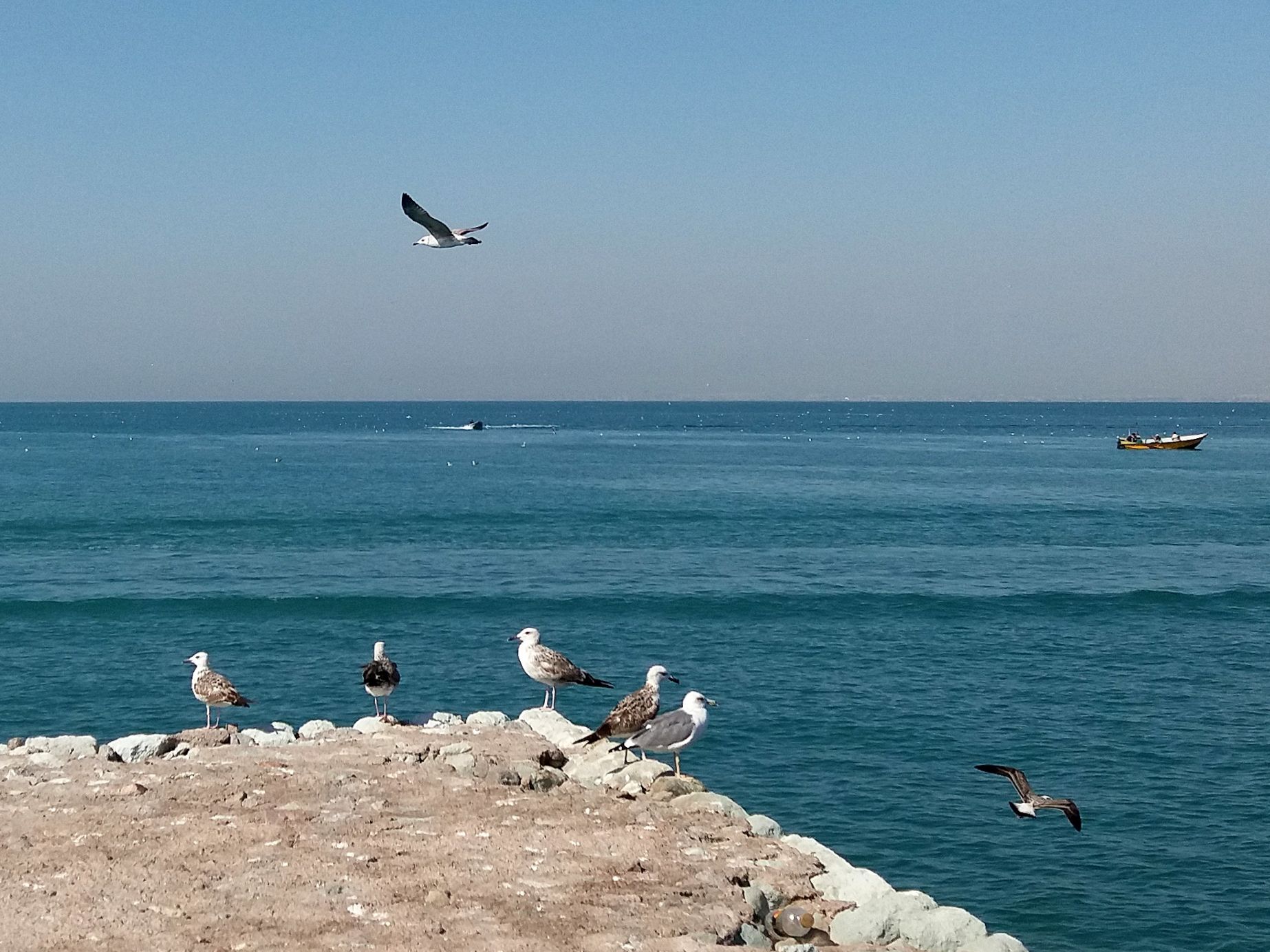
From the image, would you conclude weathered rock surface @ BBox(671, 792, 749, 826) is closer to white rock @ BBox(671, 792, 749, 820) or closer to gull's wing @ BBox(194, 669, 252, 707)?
white rock @ BBox(671, 792, 749, 820)

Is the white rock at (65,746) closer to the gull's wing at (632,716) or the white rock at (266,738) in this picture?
the white rock at (266,738)

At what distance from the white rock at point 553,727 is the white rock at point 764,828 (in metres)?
4.60

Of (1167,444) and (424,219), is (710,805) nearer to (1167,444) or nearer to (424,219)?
(424,219)

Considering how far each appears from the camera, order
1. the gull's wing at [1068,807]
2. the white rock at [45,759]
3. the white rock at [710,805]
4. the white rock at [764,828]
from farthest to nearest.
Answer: the white rock at [45,759] → the white rock at [710,805] → the white rock at [764,828] → the gull's wing at [1068,807]

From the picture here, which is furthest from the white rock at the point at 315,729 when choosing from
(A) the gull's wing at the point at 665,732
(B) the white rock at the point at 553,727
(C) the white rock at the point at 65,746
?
(A) the gull's wing at the point at 665,732

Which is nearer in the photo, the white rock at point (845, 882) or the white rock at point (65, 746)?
the white rock at point (845, 882)

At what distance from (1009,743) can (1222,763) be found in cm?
358

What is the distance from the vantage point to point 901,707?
25422 mm

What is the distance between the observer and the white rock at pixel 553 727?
19453 millimetres

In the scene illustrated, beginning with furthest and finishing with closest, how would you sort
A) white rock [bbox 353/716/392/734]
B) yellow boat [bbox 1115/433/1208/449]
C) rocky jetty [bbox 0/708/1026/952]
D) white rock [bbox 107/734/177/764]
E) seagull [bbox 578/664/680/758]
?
yellow boat [bbox 1115/433/1208/449], white rock [bbox 353/716/392/734], white rock [bbox 107/734/177/764], seagull [bbox 578/664/680/758], rocky jetty [bbox 0/708/1026/952]

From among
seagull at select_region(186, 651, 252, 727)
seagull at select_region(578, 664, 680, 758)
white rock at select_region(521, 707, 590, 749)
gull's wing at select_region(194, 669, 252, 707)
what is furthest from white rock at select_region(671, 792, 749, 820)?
gull's wing at select_region(194, 669, 252, 707)

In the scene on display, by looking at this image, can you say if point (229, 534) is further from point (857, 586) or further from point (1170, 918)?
point (1170, 918)

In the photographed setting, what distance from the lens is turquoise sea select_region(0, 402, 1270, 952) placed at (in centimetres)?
1805

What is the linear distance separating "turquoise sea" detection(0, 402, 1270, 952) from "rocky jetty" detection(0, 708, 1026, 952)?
3647 mm
